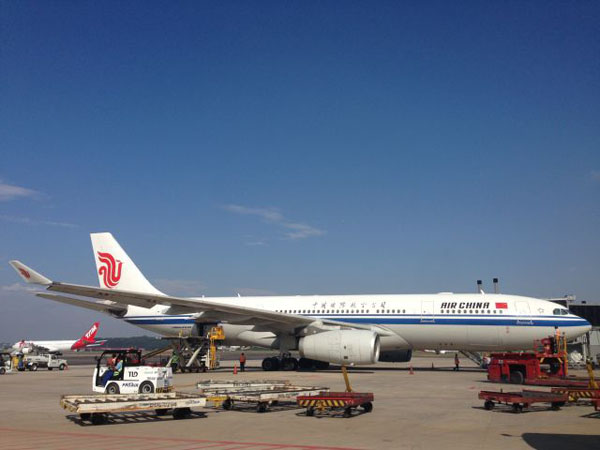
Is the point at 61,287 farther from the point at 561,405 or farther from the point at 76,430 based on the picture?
the point at 561,405

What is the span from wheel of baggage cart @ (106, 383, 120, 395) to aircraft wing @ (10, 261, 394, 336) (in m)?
10.8

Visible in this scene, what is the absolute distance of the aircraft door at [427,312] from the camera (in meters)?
27.3

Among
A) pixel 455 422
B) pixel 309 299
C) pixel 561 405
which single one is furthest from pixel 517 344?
pixel 455 422

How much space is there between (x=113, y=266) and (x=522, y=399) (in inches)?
1020

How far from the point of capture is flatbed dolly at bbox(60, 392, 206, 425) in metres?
11.4

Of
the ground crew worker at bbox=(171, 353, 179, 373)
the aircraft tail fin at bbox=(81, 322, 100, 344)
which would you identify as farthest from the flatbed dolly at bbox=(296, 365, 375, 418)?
the aircraft tail fin at bbox=(81, 322, 100, 344)

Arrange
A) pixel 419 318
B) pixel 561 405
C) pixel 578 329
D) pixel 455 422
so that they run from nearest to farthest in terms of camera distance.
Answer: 1. pixel 455 422
2. pixel 561 405
3. pixel 578 329
4. pixel 419 318

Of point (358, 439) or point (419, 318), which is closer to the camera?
point (358, 439)

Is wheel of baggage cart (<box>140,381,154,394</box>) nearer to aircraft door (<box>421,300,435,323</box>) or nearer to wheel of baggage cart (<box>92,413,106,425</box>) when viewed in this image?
wheel of baggage cart (<box>92,413,106,425</box>)

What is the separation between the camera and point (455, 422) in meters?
11.6

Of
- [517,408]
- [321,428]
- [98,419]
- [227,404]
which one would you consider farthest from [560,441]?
→ [98,419]

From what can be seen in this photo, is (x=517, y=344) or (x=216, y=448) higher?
(x=517, y=344)

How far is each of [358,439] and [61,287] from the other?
1835 cm

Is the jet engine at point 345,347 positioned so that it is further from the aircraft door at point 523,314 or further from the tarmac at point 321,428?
the tarmac at point 321,428
